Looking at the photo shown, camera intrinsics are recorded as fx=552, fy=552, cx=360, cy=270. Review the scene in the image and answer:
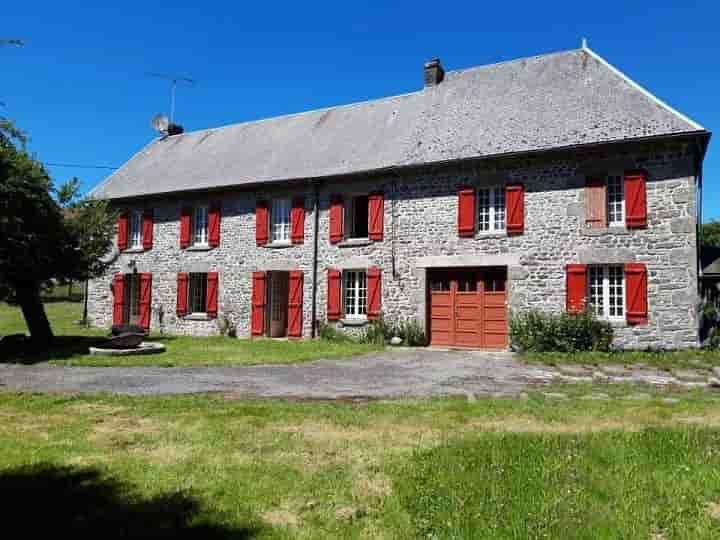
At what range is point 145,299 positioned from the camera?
18562 mm

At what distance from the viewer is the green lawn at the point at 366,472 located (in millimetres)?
3164

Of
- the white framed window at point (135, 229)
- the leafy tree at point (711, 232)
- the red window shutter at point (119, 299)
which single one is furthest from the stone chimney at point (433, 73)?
the leafy tree at point (711, 232)

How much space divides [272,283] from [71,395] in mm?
10297

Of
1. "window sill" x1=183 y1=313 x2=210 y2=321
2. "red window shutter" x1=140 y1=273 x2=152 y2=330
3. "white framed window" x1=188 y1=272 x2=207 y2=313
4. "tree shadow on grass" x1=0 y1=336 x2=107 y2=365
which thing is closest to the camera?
"tree shadow on grass" x1=0 y1=336 x2=107 y2=365

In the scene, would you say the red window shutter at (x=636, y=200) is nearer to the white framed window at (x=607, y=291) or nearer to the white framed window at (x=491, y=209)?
the white framed window at (x=607, y=291)

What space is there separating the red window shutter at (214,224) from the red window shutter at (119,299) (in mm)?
4087

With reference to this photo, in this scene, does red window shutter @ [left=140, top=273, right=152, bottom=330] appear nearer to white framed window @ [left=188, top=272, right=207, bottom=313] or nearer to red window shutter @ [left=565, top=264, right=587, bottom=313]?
white framed window @ [left=188, top=272, right=207, bottom=313]

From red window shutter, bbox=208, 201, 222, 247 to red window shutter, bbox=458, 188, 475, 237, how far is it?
781 cm

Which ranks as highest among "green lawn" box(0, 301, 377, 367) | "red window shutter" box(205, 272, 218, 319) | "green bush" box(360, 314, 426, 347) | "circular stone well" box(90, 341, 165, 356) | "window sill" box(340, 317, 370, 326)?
"red window shutter" box(205, 272, 218, 319)

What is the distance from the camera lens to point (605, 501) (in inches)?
137

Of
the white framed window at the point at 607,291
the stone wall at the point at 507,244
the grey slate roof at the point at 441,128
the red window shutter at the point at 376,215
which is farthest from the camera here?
the red window shutter at the point at 376,215

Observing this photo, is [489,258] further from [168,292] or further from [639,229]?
[168,292]

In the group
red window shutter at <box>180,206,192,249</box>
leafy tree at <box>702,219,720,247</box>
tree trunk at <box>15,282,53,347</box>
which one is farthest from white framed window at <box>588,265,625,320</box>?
leafy tree at <box>702,219,720,247</box>

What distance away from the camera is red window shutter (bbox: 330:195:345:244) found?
15383 mm
